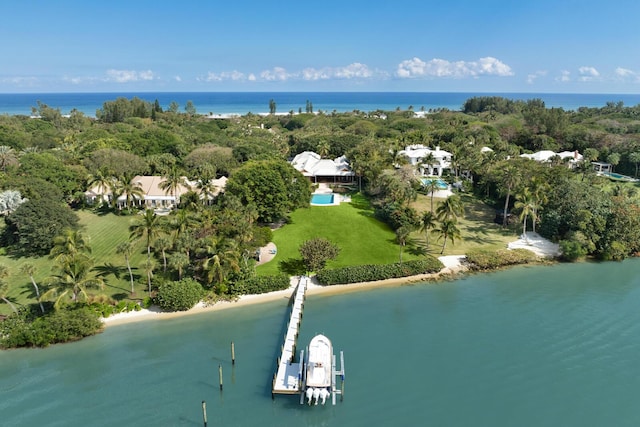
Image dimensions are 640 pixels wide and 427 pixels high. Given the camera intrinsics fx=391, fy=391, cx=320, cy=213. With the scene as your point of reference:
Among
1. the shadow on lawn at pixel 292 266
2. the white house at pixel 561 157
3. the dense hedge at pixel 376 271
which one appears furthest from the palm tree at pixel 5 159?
the white house at pixel 561 157

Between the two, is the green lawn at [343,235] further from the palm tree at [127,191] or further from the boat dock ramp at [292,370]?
the palm tree at [127,191]

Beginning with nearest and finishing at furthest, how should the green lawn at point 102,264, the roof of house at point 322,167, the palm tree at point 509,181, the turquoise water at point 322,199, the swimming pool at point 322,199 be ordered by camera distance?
the green lawn at point 102,264
the palm tree at point 509,181
the swimming pool at point 322,199
the turquoise water at point 322,199
the roof of house at point 322,167

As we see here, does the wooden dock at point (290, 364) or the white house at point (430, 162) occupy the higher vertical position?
the white house at point (430, 162)

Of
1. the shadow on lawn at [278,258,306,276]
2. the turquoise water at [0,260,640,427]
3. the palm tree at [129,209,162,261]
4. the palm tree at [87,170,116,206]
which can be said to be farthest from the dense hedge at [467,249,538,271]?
the palm tree at [87,170,116,206]

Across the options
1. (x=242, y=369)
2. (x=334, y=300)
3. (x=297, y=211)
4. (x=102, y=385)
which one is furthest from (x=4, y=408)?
(x=297, y=211)

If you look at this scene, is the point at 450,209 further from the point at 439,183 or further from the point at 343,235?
the point at 439,183

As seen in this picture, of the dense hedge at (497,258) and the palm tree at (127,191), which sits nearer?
the dense hedge at (497,258)

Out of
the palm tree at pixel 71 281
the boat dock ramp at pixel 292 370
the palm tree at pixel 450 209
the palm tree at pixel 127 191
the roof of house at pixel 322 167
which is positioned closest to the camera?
the boat dock ramp at pixel 292 370

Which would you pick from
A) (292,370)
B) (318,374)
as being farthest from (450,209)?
(318,374)

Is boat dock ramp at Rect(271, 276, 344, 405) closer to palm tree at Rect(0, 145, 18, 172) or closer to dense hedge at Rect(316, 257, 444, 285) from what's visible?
dense hedge at Rect(316, 257, 444, 285)
